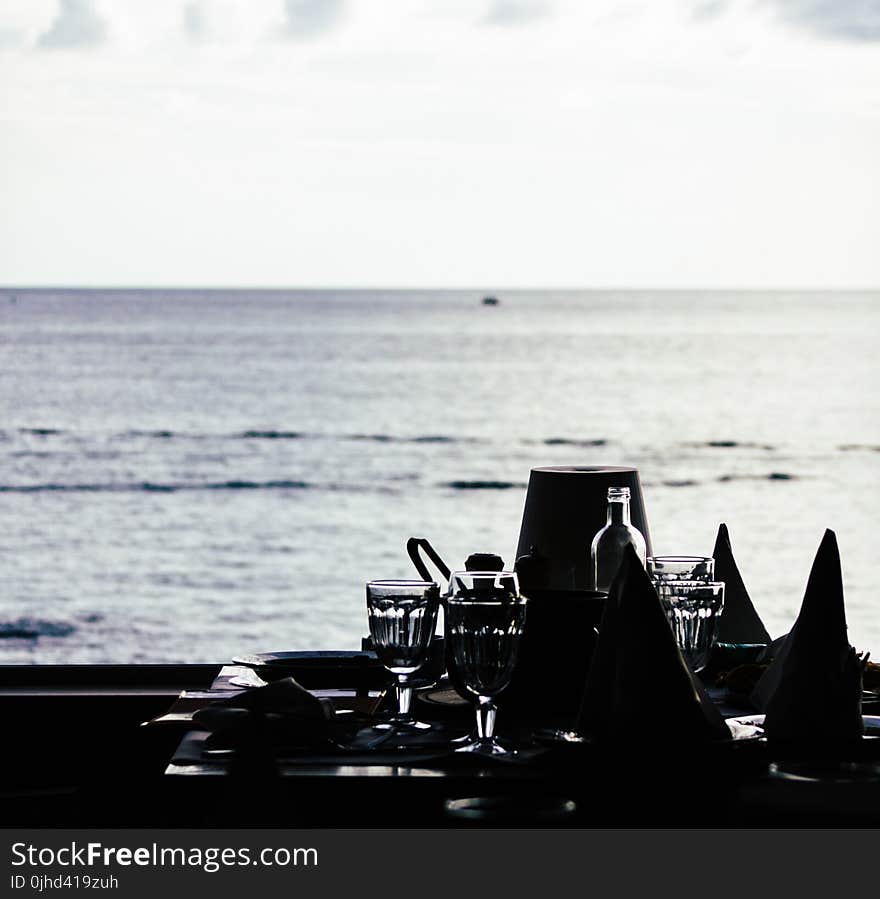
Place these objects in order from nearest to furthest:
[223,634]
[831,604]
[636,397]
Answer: [831,604]
[223,634]
[636,397]

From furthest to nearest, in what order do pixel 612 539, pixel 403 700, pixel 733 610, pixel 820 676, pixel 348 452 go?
pixel 348 452, pixel 733 610, pixel 612 539, pixel 403 700, pixel 820 676

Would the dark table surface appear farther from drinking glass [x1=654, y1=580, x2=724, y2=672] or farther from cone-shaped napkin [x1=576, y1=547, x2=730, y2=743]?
drinking glass [x1=654, y1=580, x2=724, y2=672]

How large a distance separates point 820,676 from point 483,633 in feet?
1.00

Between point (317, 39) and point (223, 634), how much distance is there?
17294 millimetres

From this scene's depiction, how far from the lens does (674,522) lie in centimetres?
1412

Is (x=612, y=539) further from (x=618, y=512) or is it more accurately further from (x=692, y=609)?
(x=692, y=609)

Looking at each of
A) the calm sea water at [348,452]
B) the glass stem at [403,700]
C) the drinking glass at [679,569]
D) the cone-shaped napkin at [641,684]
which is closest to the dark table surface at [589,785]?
the cone-shaped napkin at [641,684]

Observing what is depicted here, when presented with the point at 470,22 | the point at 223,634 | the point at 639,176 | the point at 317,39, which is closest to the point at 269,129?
the point at 317,39

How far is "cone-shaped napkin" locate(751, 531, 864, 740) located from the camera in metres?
1.17

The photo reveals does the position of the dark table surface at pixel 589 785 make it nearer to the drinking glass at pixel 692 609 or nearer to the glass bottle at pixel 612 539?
the drinking glass at pixel 692 609

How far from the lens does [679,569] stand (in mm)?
1481

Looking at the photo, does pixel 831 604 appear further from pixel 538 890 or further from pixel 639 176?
pixel 639 176

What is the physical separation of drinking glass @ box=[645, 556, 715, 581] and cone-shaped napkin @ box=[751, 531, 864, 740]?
20 centimetres

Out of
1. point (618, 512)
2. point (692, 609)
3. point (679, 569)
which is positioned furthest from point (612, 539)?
point (692, 609)
